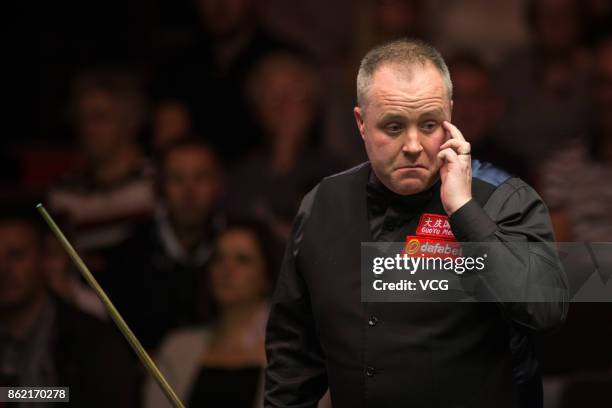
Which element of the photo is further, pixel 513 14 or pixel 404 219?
pixel 513 14

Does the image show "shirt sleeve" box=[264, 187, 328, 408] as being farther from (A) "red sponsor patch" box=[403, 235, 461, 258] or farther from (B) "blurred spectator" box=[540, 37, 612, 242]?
(B) "blurred spectator" box=[540, 37, 612, 242]

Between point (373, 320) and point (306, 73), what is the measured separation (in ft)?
9.67

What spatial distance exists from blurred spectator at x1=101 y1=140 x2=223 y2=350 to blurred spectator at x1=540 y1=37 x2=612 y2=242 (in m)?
1.50

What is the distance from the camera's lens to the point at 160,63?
550cm

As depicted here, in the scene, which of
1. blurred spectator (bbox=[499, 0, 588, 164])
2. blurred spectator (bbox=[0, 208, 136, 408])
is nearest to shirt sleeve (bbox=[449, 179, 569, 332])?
blurred spectator (bbox=[0, 208, 136, 408])

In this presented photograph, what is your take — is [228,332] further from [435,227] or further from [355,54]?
[435,227]

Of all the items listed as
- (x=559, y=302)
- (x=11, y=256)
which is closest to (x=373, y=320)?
(x=559, y=302)

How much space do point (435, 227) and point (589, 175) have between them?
8.43ft

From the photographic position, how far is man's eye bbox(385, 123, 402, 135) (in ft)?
7.71

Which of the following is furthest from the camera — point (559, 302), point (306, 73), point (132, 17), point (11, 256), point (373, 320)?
point (132, 17)

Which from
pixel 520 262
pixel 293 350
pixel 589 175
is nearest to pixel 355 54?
pixel 589 175

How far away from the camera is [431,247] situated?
2.42 meters

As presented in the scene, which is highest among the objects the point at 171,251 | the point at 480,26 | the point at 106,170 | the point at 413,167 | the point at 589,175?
the point at 480,26

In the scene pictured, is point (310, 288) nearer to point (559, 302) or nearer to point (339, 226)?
point (339, 226)
